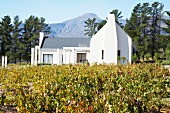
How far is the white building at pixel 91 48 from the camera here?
30.7 meters

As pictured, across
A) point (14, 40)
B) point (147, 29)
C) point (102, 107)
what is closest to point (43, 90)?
point (102, 107)

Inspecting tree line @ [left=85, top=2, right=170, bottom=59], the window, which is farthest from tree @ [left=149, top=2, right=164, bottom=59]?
the window

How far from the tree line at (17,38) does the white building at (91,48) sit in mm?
9195

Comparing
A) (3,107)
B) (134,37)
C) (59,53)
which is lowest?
(3,107)

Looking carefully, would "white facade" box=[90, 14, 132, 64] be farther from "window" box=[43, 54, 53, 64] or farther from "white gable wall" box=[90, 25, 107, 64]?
"window" box=[43, 54, 53, 64]

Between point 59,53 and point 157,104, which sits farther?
point 59,53

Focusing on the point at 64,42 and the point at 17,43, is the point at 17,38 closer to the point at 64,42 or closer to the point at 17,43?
the point at 17,43

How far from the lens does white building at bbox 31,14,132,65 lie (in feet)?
101

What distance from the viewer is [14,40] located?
47.5 m

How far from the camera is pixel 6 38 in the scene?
46.6 m

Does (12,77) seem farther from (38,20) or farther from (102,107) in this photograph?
(38,20)

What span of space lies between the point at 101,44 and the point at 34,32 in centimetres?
2187

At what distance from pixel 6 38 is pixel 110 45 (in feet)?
70.5

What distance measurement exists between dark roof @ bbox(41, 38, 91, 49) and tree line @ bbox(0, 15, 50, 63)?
8882mm
